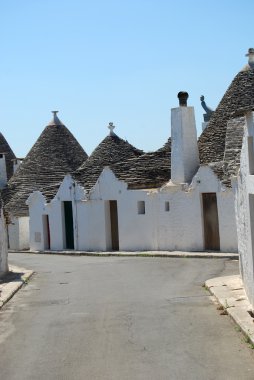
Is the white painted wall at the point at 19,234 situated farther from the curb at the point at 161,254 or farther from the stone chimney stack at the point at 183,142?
the stone chimney stack at the point at 183,142

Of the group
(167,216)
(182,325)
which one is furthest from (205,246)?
(182,325)

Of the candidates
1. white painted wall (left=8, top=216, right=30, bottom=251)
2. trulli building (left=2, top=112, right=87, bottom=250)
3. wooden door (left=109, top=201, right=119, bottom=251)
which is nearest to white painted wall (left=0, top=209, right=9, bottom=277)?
wooden door (left=109, top=201, right=119, bottom=251)

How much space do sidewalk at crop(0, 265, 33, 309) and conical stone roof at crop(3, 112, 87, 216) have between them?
12855mm

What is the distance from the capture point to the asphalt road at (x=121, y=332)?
8133mm

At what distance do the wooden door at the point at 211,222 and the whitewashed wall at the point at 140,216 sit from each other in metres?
0.25

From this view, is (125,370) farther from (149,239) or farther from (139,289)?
(149,239)

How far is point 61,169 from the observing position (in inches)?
1432

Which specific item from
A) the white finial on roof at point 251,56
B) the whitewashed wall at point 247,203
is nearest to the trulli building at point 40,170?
the white finial on roof at point 251,56

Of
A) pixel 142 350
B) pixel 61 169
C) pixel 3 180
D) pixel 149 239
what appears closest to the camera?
pixel 142 350

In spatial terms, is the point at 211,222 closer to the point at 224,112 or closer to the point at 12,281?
the point at 224,112

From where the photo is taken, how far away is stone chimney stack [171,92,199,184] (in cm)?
2512

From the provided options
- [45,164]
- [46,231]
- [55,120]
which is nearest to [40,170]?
[45,164]

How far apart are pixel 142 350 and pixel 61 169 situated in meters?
27.8

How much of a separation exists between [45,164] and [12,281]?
19356mm
